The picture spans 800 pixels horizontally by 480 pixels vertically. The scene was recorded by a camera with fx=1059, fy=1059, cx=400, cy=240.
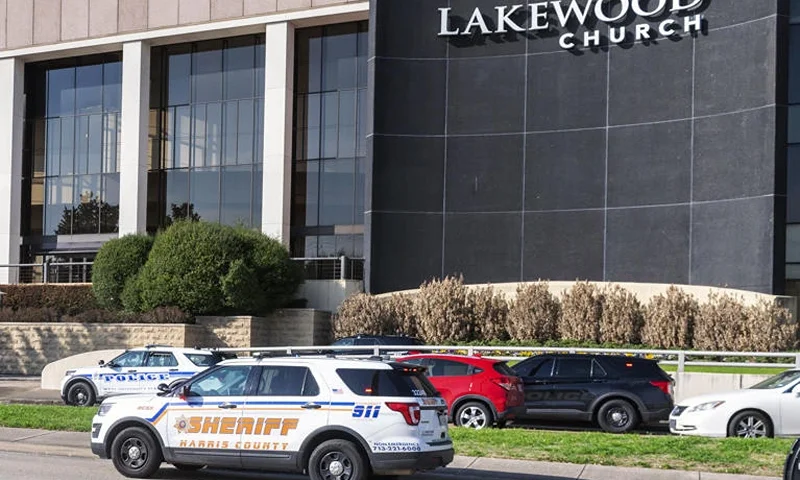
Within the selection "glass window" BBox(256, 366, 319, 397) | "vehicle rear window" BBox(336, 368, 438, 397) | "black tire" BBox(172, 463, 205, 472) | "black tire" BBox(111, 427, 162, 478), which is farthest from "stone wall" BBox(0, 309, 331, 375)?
"vehicle rear window" BBox(336, 368, 438, 397)

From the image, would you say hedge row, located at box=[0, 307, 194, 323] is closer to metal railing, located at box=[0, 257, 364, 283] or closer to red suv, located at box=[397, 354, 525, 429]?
metal railing, located at box=[0, 257, 364, 283]

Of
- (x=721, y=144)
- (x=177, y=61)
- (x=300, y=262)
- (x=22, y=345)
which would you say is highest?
(x=177, y=61)

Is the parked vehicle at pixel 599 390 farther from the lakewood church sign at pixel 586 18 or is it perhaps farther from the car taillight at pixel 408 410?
the lakewood church sign at pixel 586 18

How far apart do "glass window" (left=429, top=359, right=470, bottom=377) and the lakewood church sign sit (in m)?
17.3

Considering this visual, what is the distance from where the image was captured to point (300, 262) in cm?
3994

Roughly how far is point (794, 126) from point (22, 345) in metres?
25.9

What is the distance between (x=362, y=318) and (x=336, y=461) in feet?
69.3

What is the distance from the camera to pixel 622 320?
3058cm

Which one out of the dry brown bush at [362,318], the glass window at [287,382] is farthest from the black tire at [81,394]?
the glass window at [287,382]

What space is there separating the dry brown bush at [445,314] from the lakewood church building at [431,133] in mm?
2407

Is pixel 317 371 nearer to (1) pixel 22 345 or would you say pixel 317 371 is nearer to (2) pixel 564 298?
(2) pixel 564 298

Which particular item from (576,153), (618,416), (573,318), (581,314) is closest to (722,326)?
(581,314)

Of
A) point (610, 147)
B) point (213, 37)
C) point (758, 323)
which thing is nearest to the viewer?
point (758, 323)

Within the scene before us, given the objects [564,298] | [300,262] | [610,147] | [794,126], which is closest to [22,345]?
[300,262]
